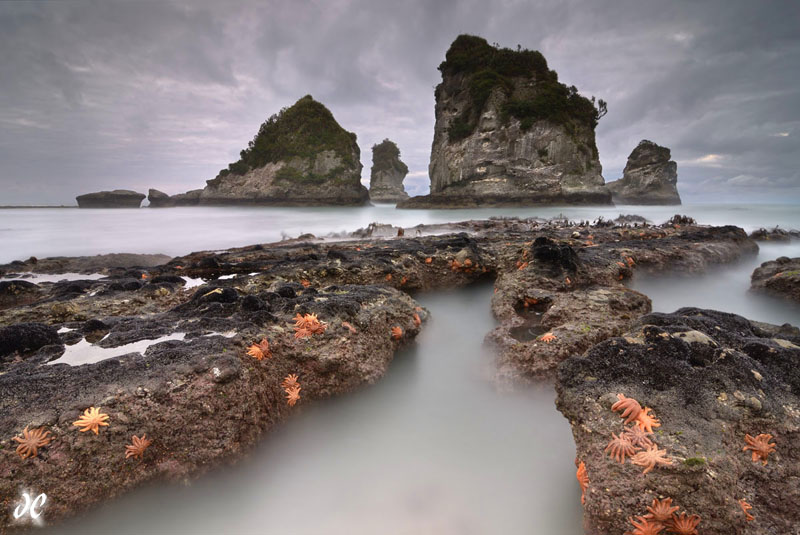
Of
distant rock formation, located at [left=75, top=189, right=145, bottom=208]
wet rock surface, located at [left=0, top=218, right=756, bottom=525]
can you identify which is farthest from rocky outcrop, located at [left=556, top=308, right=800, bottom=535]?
distant rock formation, located at [left=75, top=189, right=145, bottom=208]

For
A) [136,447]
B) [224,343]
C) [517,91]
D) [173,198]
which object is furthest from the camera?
[173,198]

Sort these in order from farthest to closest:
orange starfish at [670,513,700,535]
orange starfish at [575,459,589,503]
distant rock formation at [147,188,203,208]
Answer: distant rock formation at [147,188,203,208] < orange starfish at [575,459,589,503] < orange starfish at [670,513,700,535]

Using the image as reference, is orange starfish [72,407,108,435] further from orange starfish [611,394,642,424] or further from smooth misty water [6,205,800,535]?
orange starfish [611,394,642,424]

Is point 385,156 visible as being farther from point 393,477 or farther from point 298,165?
point 393,477

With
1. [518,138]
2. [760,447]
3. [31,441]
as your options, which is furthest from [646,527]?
[518,138]

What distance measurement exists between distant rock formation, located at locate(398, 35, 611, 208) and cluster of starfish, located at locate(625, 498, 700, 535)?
53882 mm

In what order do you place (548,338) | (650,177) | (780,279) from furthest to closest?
(650,177) → (780,279) → (548,338)

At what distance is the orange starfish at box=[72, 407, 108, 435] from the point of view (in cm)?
257

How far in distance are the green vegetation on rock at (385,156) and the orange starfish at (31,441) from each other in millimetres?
119535

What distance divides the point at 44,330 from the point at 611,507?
5.41 m

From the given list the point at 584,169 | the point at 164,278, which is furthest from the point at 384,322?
the point at 584,169

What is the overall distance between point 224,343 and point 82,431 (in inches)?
48.4

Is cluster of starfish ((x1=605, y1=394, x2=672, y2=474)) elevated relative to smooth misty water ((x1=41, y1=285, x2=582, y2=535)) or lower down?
elevated

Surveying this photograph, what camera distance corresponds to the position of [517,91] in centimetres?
5334
